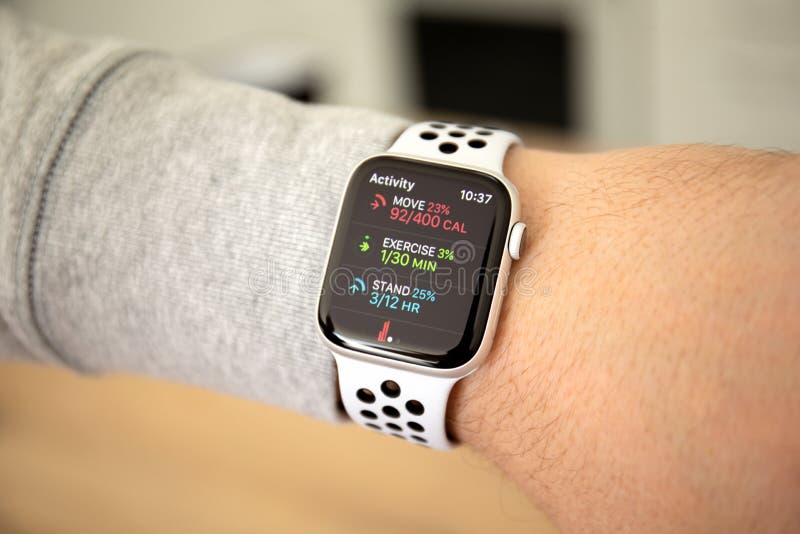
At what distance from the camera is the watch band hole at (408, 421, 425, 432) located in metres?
0.56

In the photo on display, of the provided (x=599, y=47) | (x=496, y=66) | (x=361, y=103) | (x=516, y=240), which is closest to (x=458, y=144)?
(x=516, y=240)

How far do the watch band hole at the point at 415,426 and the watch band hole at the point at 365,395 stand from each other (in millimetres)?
38

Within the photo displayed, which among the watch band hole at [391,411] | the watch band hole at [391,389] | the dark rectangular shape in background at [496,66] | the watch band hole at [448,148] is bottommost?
the watch band hole at [391,411]

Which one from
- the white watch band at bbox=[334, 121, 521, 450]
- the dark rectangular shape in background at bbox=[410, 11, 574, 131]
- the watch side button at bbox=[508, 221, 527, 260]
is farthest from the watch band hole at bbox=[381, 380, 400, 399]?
the dark rectangular shape in background at bbox=[410, 11, 574, 131]

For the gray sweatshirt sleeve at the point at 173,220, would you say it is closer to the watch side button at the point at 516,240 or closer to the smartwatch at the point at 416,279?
the smartwatch at the point at 416,279

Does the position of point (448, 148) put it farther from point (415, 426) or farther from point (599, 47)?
point (599, 47)

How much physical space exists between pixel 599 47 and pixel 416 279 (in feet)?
5.39

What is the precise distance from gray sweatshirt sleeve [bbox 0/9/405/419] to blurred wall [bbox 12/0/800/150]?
3.85ft

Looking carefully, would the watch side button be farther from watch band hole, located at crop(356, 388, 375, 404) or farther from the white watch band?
watch band hole, located at crop(356, 388, 375, 404)

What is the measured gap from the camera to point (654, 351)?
47 centimetres

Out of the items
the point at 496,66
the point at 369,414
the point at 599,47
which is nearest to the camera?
the point at 369,414

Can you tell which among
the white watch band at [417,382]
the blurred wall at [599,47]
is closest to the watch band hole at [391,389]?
the white watch band at [417,382]

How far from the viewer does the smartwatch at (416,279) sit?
53 centimetres

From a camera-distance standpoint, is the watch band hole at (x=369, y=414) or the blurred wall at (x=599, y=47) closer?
the watch band hole at (x=369, y=414)
